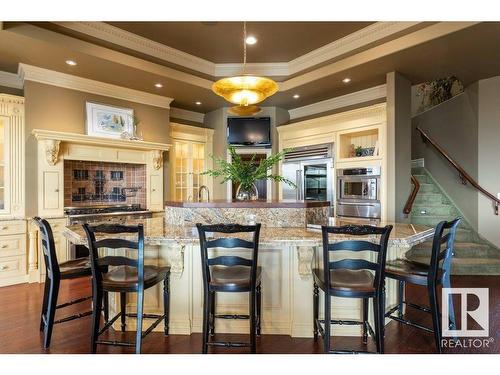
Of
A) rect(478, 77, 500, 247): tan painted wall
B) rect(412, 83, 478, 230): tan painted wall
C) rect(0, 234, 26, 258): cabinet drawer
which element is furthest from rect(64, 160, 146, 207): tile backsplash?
rect(478, 77, 500, 247): tan painted wall

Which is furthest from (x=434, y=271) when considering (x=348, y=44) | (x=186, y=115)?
(x=186, y=115)

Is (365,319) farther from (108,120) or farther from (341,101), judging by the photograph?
(108,120)

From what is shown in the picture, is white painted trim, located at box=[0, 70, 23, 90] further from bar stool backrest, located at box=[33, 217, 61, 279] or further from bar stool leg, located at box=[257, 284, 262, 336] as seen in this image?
bar stool leg, located at box=[257, 284, 262, 336]

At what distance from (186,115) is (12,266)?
3.82 meters

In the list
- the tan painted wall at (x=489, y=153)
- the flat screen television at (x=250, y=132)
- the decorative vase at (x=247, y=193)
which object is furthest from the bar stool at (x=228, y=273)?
the tan painted wall at (x=489, y=153)

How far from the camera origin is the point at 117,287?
2.02 meters

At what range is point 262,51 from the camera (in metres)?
4.21

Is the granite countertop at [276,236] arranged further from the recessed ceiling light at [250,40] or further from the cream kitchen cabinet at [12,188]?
the recessed ceiling light at [250,40]

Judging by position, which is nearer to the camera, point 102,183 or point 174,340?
point 174,340

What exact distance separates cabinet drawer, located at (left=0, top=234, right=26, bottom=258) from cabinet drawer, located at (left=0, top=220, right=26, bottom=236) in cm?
7

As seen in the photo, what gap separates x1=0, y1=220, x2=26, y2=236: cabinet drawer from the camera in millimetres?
3678

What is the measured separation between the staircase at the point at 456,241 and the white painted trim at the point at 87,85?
16.0ft

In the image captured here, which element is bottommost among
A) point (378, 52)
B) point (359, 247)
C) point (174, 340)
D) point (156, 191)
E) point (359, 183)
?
point (174, 340)
